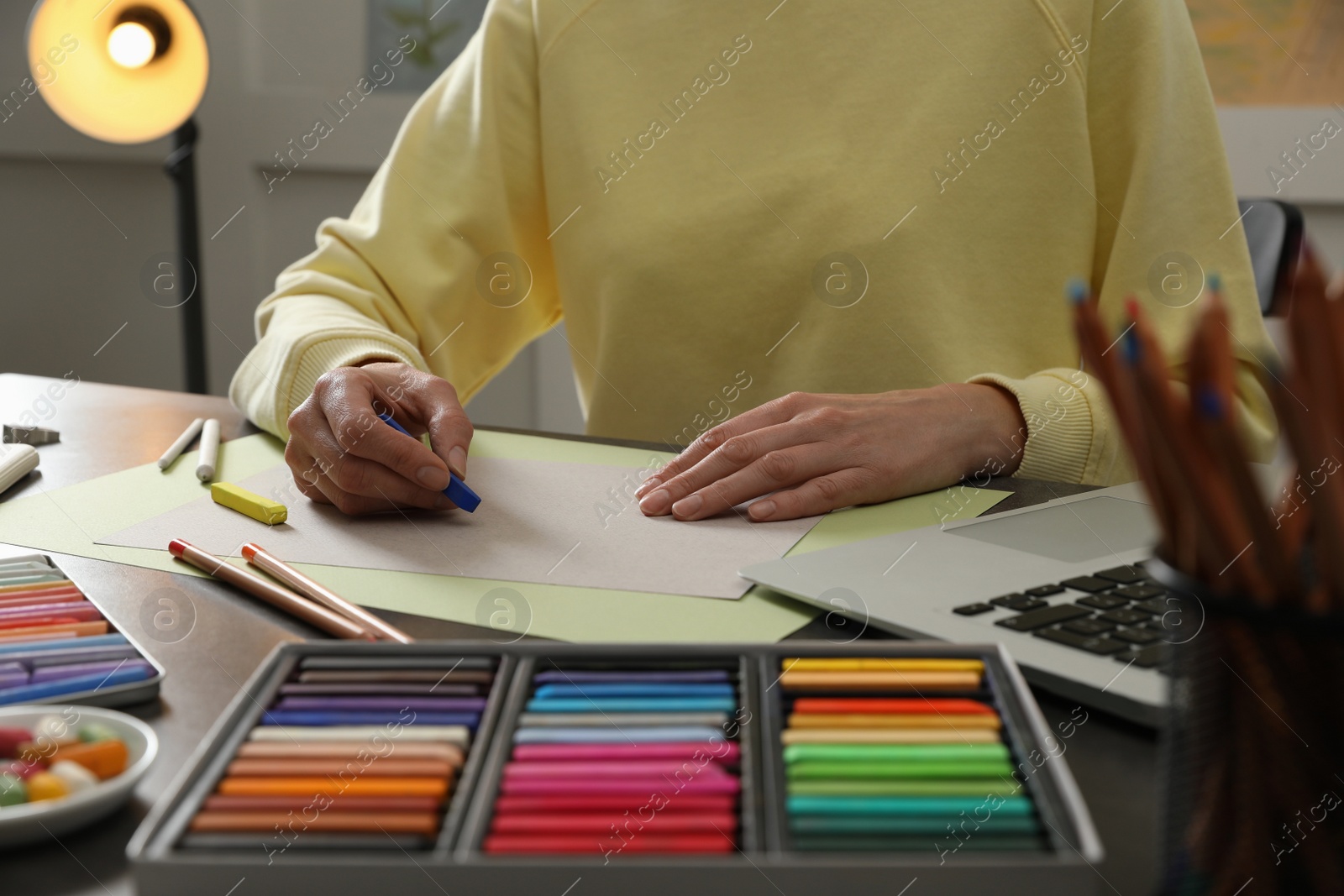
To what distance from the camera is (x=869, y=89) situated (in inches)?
42.2

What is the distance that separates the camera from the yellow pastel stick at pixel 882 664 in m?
0.40

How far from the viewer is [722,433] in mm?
797

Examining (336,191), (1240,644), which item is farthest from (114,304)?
(1240,644)

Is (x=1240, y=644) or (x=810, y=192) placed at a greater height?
(x=810, y=192)

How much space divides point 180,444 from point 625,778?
692 mm

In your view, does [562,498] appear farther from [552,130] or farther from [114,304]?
[114,304]

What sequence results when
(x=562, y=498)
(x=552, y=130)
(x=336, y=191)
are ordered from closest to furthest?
(x=562, y=498) < (x=552, y=130) < (x=336, y=191)

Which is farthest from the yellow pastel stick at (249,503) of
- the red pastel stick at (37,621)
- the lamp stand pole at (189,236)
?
the lamp stand pole at (189,236)

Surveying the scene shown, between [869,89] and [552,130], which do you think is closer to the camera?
[869,89]

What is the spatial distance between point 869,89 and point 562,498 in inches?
22.2

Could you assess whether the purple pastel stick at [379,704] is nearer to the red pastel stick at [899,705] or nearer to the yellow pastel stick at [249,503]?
the red pastel stick at [899,705]

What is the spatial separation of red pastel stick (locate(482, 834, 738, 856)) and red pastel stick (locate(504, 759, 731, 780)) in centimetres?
3

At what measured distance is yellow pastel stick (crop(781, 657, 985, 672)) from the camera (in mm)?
405

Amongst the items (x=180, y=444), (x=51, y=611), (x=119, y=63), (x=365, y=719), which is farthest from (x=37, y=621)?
(x=119, y=63)
